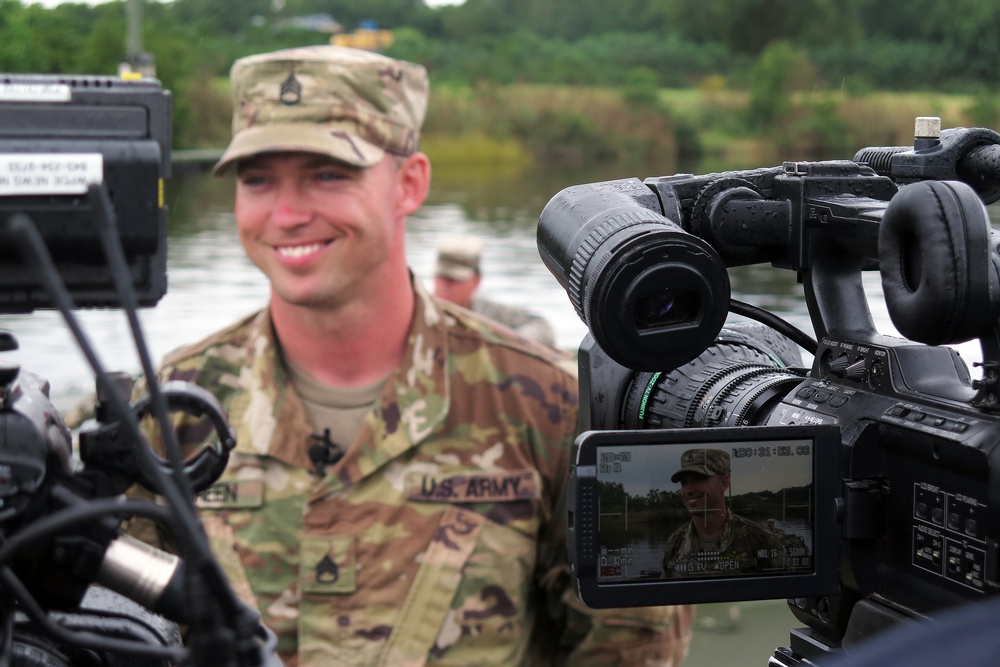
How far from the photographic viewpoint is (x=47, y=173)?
934 mm

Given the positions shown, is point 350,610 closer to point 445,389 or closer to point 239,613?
point 445,389

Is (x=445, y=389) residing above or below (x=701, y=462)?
below

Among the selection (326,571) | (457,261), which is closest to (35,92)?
(326,571)

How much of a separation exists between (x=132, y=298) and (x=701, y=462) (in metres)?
0.74

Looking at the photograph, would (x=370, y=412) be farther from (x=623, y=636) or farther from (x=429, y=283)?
(x=429, y=283)

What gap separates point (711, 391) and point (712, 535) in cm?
36

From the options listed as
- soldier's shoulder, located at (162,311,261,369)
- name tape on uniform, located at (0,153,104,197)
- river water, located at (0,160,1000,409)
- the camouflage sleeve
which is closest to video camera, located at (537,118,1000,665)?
name tape on uniform, located at (0,153,104,197)

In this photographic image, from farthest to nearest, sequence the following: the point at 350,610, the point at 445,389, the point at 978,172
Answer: the point at 445,389, the point at 350,610, the point at 978,172

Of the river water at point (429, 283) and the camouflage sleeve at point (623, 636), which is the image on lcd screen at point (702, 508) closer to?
the camouflage sleeve at point (623, 636)

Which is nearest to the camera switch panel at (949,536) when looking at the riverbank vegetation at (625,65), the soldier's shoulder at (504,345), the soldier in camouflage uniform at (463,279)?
the soldier's shoulder at (504,345)

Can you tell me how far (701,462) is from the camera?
1.40 m

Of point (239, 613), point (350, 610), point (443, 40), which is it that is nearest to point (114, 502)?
point (239, 613)

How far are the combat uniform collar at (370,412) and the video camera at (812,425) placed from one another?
3.36ft

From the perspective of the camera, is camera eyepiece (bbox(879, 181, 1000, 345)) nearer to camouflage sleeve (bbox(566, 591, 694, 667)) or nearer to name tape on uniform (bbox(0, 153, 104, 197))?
A: name tape on uniform (bbox(0, 153, 104, 197))
